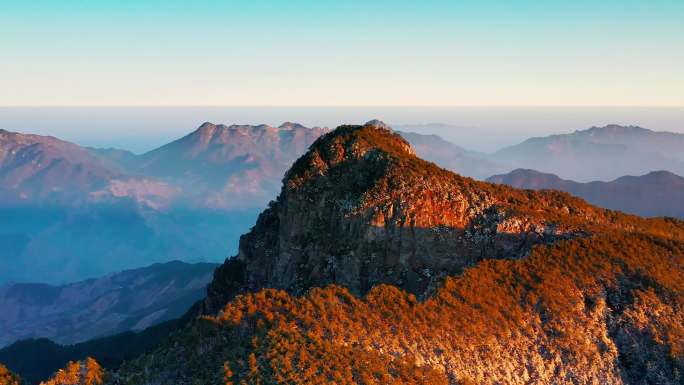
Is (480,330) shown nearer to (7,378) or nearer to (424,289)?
(424,289)

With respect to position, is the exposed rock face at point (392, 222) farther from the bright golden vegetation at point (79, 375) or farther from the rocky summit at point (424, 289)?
the bright golden vegetation at point (79, 375)

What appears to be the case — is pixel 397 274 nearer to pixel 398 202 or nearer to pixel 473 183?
pixel 398 202

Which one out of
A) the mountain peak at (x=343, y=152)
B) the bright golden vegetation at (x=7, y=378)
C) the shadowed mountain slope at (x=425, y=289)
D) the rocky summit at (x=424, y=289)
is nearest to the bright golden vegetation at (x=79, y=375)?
the rocky summit at (x=424, y=289)

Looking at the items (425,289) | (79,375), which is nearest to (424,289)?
(425,289)

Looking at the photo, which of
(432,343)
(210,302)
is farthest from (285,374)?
(210,302)

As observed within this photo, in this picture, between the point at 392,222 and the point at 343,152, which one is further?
the point at 343,152

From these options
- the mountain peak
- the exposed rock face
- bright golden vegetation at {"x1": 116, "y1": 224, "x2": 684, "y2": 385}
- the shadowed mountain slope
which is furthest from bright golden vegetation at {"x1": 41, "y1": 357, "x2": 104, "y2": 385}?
the mountain peak

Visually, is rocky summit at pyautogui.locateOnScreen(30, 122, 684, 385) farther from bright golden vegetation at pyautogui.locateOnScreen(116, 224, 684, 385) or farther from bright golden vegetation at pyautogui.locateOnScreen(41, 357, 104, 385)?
bright golden vegetation at pyautogui.locateOnScreen(41, 357, 104, 385)
